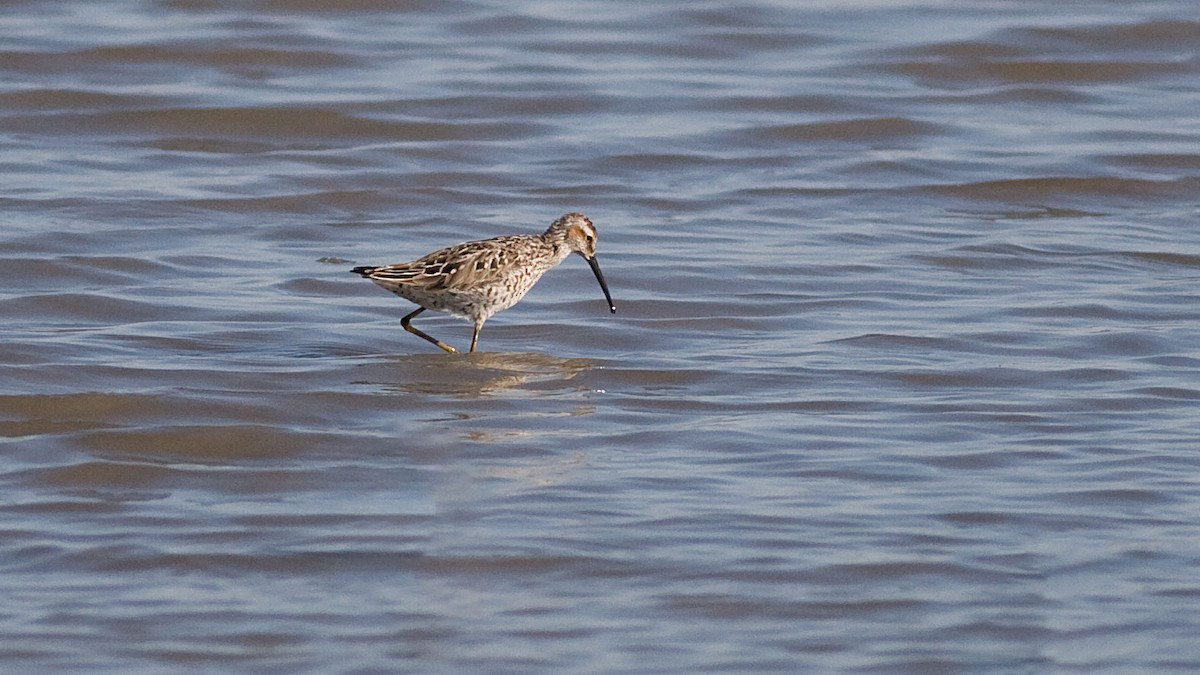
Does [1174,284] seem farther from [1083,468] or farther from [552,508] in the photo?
[552,508]

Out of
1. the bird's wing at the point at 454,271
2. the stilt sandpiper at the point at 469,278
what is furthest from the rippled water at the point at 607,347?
the bird's wing at the point at 454,271

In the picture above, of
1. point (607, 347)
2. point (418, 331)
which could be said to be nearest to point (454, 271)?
point (418, 331)

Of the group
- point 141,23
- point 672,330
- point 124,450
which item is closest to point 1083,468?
point 672,330

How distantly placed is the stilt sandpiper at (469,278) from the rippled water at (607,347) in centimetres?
29

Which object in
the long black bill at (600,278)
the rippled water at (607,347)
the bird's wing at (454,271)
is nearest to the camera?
the rippled water at (607,347)

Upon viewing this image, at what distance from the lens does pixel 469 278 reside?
33.0 feet

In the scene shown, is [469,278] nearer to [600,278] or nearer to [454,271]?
[454,271]

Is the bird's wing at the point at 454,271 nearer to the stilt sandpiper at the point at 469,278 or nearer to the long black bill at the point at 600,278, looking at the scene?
the stilt sandpiper at the point at 469,278

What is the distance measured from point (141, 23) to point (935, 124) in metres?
7.24

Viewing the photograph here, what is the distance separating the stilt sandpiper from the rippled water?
0.94ft

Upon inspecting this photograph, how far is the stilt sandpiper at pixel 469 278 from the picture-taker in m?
10.1

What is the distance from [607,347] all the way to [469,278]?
2.62 ft

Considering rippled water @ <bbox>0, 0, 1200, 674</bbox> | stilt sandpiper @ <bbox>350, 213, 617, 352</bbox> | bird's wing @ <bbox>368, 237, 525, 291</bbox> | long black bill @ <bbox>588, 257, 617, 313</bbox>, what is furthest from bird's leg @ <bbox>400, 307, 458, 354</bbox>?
long black bill @ <bbox>588, 257, 617, 313</bbox>

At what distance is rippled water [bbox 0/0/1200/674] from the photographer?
650 centimetres
